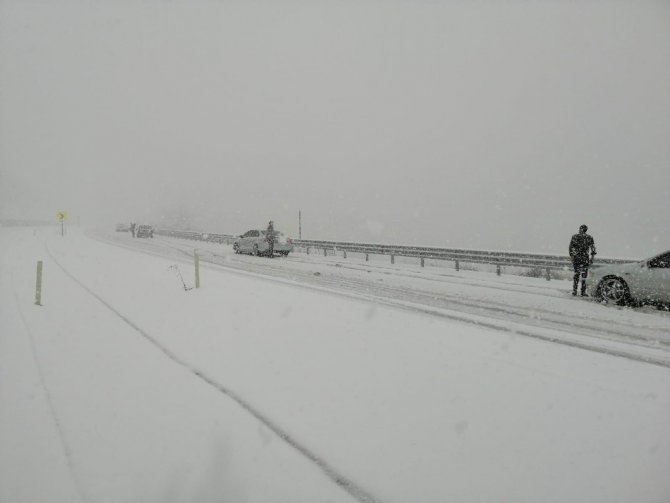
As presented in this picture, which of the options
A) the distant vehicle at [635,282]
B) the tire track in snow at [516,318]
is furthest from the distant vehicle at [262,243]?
the distant vehicle at [635,282]

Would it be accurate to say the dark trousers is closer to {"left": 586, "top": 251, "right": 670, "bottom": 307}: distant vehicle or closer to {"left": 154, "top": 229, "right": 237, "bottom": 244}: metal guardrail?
{"left": 586, "top": 251, "right": 670, "bottom": 307}: distant vehicle

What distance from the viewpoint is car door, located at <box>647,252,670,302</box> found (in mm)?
8570

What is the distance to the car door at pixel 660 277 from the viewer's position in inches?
337

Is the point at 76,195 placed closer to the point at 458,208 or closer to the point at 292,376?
the point at 458,208

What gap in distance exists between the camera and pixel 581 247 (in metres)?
10.9

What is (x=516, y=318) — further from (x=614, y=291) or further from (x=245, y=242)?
(x=245, y=242)

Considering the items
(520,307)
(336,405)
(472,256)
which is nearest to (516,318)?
(520,307)

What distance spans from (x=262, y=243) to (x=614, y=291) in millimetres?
16993

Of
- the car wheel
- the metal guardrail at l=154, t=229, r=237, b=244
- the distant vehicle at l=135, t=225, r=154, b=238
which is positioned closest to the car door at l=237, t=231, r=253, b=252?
the metal guardrail at l=154, t=229, r=237, b=244

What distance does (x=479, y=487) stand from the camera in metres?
3.01

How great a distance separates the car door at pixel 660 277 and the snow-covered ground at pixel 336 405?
2.11 feet

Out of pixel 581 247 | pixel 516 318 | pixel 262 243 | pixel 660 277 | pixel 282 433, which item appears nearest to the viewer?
pixel 282 433

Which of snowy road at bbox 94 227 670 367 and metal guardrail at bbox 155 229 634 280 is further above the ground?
metal guardrail at bbox 155 229 634 280

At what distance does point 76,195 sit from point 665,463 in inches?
8271
